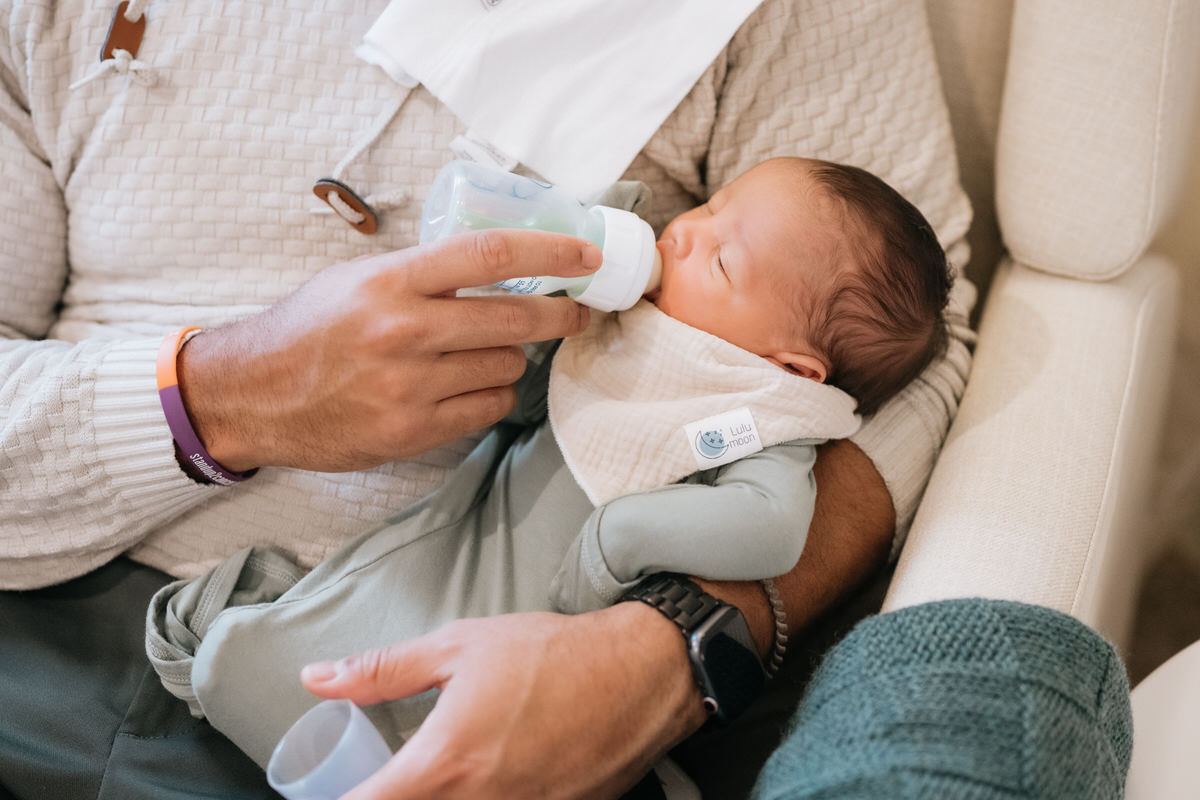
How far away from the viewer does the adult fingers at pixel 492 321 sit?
888 mm

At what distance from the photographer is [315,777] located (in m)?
0.71

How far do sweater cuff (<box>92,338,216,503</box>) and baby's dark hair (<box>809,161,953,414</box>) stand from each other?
82cm

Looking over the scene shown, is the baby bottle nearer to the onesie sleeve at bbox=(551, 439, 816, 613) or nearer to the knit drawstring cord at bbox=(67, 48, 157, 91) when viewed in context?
the onesie sleeve at bbox=(551, 439, 816, 613)

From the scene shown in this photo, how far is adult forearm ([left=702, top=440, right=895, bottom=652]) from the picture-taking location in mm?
993

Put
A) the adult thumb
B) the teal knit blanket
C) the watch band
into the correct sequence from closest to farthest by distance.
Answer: the teal knit blanket < the adult thumb < the watch band

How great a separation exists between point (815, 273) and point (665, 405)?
0.79 feet

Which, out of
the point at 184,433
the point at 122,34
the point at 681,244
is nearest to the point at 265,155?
the point at 122,34

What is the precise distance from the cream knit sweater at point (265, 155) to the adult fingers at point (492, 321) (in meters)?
0.28

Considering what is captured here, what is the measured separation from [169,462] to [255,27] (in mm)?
598

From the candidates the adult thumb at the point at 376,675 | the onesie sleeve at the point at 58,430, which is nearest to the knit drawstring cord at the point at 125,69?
the onesie sleeve at the point at 58,430

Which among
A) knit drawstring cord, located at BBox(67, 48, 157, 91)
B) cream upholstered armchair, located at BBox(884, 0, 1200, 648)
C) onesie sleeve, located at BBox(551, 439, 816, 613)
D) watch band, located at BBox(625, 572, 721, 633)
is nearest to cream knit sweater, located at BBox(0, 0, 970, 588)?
knit drawstring cord, located at BBox(67, 48, 157, 91)

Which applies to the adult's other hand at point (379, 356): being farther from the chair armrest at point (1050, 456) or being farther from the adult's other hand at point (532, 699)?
the chair armrest at point (1050, 456)

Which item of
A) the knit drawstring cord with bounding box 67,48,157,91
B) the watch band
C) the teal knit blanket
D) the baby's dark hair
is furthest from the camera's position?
the knit drawstring cord with bounding box 67,48,157,91

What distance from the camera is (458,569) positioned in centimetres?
102
